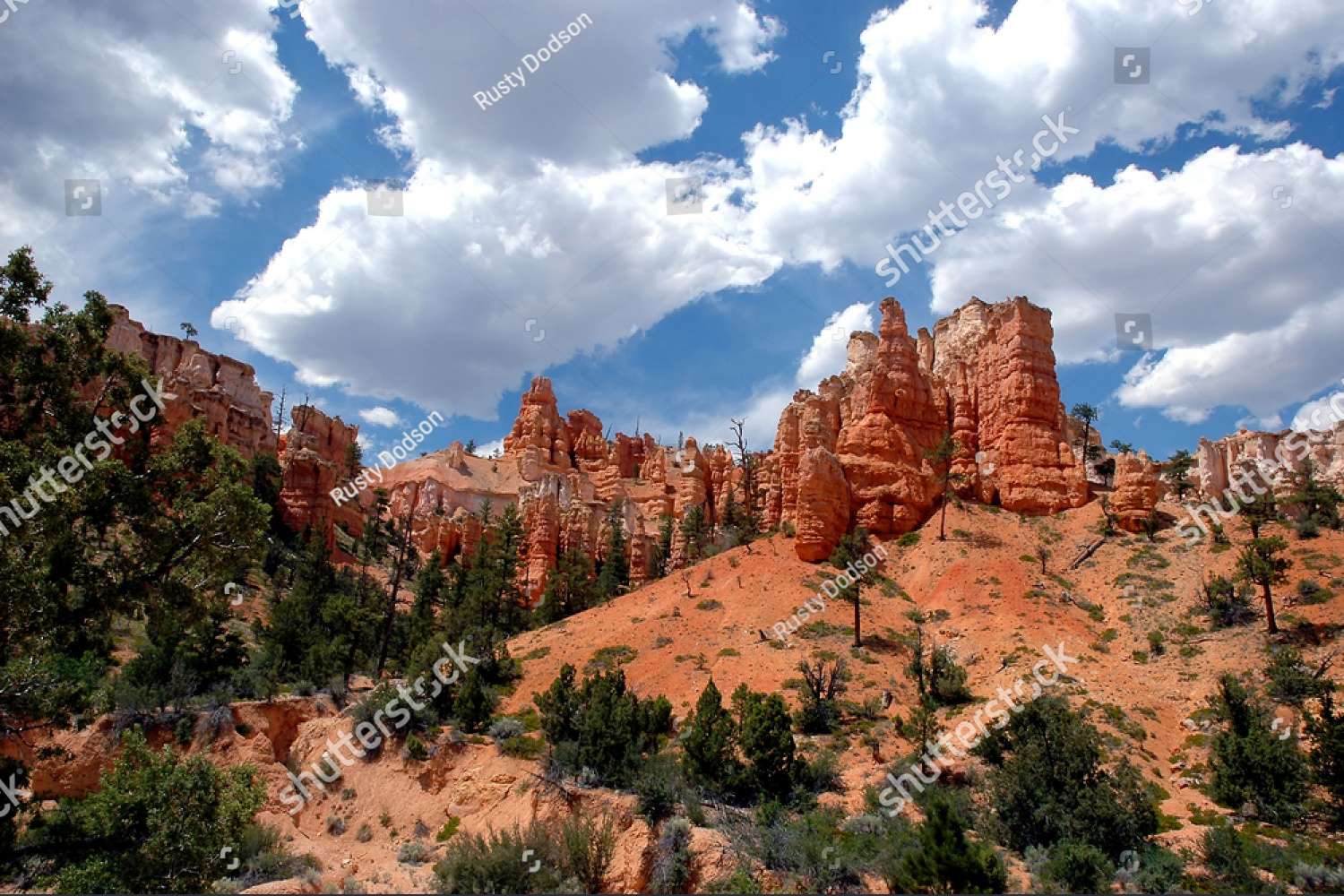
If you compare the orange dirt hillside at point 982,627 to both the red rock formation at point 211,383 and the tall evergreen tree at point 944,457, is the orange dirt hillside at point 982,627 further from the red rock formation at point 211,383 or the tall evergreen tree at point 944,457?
the red rock formation at point 211,383

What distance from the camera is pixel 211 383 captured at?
6956cm

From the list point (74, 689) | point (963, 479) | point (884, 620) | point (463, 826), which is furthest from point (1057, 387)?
point (74, 689)

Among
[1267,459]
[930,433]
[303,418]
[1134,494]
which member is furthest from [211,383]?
[1267,459]

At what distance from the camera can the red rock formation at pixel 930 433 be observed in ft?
152

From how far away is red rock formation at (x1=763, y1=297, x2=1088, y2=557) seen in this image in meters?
46.2

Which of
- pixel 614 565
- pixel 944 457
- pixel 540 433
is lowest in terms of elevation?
pixel 614 565

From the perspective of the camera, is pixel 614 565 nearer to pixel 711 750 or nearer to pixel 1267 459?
pixel 711 750

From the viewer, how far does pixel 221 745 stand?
1105 inches

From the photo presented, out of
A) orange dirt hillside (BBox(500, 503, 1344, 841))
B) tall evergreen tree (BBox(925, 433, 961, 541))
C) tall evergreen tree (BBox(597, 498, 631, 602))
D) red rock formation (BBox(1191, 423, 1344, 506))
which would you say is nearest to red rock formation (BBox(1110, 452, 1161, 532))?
orange dirt hillside (BBox(500, 503, 1344, 841))

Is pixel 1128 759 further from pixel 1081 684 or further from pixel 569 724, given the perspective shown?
pixel 569 724

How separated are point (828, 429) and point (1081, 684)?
78.5 ft

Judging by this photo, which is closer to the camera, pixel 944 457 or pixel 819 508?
pixel 819 508

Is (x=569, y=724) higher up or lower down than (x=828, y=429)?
lower down

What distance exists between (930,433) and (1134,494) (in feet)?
40.2
